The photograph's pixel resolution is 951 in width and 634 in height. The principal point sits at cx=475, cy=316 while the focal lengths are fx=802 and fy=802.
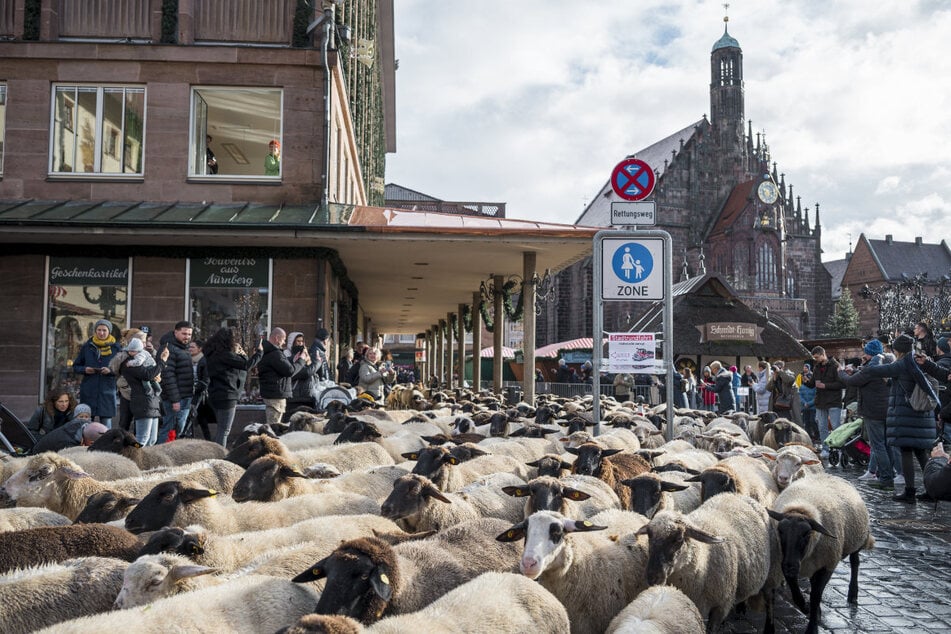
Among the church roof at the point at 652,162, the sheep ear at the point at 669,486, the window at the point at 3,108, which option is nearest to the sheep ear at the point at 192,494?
the sheep ear at the point at 669,486

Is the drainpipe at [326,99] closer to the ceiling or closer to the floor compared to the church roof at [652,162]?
closer to the floor

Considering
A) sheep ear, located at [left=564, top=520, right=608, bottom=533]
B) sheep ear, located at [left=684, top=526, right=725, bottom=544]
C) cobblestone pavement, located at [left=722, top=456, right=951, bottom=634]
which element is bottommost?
cobblestone pavement, located at [left=722, top=456, right=951, bottom=634]

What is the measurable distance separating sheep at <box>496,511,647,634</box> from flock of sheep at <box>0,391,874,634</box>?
0.01m

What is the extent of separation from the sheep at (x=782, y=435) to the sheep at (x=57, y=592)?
899 cm

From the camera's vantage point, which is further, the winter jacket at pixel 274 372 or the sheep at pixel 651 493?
the winter jacket at pixel 274 372

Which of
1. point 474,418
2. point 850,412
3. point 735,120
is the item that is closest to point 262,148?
point 474,418

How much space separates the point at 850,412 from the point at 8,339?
1565 cm

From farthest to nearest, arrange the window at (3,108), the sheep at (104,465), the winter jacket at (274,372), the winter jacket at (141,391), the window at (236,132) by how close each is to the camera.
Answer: the window at (236,132)
the window at (3,108)
the winter jacket at (274,372)
the winter jacket at (141,391)
the sheep at (104,465)

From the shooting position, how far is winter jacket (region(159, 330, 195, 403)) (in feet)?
31.9

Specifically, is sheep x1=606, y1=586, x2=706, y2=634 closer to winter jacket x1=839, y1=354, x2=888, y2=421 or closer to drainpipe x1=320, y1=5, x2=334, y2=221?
winter jacket x1=839, y1=354, x2=888, y2=421

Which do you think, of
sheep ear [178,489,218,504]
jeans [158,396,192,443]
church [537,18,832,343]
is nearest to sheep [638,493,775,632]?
sheep ear [178,489,218,504]

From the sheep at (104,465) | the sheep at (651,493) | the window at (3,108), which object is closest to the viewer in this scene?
the sheep at (651,493)

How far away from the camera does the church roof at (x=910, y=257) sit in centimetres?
9806

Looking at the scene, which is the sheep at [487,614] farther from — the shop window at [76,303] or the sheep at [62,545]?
the shop window at [76,303]
